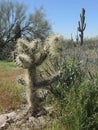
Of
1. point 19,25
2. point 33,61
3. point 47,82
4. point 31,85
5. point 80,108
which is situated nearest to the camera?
point 80,108

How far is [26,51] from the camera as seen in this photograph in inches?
313

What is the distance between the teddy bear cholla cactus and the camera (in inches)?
311

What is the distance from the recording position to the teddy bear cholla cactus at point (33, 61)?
7.90m

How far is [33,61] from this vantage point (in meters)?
7.92

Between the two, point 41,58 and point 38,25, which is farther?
point 38,25

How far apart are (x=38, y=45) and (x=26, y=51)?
30 centimetres

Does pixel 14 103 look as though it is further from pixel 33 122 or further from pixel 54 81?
pixel 33 122

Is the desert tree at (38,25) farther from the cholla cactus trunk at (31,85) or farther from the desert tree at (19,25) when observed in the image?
the cholla cactus trunk at (31,85)

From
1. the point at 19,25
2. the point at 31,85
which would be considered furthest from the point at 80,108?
the point at 19,25

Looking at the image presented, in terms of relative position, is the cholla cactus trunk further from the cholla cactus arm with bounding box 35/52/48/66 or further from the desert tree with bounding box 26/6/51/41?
the desert tree with bounding box 26/6/51/41

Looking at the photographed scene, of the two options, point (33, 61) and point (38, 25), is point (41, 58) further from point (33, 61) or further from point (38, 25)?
point (38, 25)

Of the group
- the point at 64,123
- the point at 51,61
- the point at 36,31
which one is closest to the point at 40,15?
the point at 36,31

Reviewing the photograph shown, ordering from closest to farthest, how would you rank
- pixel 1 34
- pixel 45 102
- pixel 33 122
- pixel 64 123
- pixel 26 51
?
1. pixel 64 123
2. pixel 33 122
3. pixel 26 51
4. pixel 45 102
5. pixel 1 34

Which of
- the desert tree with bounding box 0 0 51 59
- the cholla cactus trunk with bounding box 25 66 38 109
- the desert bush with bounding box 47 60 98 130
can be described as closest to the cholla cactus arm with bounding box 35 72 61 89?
the cholla cactus trunk with bounding box 25 66 38 109
